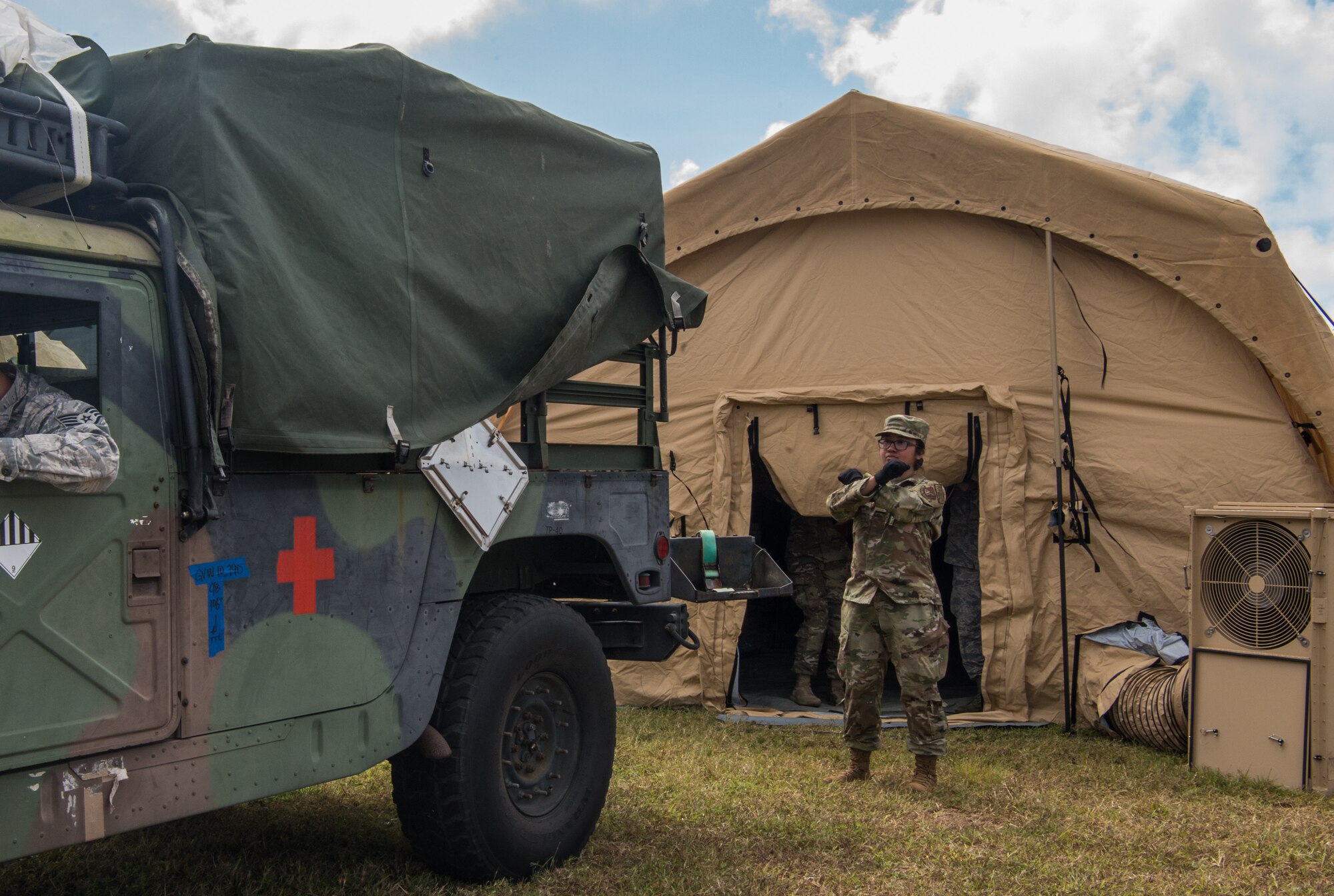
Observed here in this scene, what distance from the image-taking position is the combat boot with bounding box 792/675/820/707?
29.1 feet

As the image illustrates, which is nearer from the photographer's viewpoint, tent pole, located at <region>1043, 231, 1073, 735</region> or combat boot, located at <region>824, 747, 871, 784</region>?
combat boot, located at <region>824, 747, 871, 784</region>

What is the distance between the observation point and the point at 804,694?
9.00 m

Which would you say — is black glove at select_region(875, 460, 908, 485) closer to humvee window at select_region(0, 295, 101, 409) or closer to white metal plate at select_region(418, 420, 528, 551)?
white metal plate at select_region(418, 420, 528, 551)

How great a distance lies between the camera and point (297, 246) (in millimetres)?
3789

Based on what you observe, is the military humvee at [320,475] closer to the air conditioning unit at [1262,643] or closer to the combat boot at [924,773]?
the combat boot at [924,773]

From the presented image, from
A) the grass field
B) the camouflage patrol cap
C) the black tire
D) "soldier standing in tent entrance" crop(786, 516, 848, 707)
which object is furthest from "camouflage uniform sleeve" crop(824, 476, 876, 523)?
"soldier standing in tent entrance" crop(786, 516, 848, 707)

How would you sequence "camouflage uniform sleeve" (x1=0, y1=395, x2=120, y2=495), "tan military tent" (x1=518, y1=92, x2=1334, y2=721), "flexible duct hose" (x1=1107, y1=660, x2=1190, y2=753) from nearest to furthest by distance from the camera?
"camouflage uniform sleeve" (x1=0, y1=395, x2=120, y2=495)
"flexible duct hose" (x1=1107, y1=660, x2=1190, y2=753)
"tan military tent" (x1=518, y1=92, x2=1334, y2=721)

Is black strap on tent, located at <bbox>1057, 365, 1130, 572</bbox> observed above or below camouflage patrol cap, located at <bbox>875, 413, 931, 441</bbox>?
below

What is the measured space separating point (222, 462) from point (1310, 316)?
6.99 m

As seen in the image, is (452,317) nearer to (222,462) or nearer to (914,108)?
(222,462)

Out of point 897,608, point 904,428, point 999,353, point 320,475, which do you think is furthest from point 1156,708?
point 320,475

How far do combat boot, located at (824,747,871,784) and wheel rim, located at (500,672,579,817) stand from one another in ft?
7.16

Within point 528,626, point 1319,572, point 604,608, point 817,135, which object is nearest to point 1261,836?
point 1319,572

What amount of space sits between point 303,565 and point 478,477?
0.88 meters
